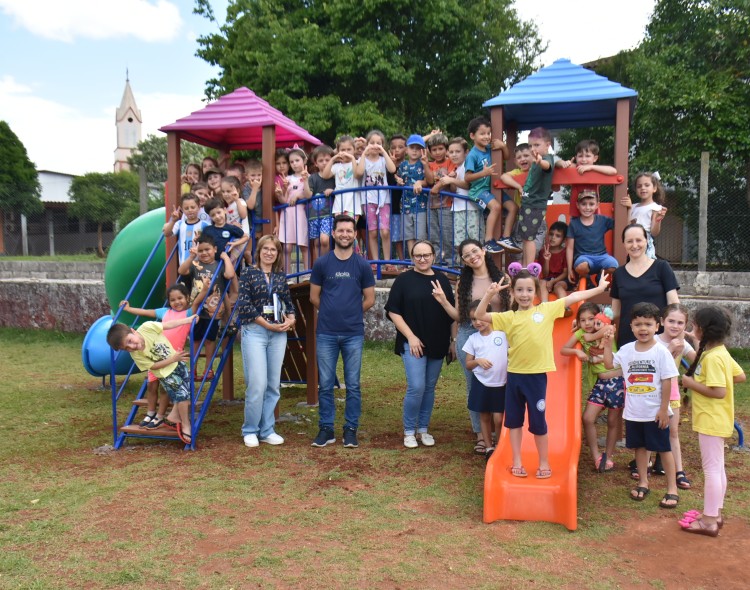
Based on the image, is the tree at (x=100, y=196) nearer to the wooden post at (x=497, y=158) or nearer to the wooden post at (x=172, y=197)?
the wooden post at (x=172, y=197)

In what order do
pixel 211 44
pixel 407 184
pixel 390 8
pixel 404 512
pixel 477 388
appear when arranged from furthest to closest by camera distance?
pixel 211 44 < pixel 390 8 < pixel 407 184 < pixel 477 388 < pixel 404 512

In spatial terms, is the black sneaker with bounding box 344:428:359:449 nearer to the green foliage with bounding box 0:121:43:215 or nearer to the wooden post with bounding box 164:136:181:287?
the wooden post with bounding box 164:136:181:287

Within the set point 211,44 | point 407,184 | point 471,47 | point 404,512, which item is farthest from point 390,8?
point 404,512

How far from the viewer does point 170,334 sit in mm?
6762

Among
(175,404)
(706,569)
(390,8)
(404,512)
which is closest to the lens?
(706,569)

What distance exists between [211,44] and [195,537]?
66.9ft

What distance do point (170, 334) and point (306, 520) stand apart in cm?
262

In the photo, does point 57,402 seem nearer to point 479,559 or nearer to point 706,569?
point 479,559

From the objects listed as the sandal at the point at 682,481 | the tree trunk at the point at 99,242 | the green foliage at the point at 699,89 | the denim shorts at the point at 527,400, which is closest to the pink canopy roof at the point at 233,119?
the denim shorts at the point at 527,400

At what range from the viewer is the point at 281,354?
678 cm

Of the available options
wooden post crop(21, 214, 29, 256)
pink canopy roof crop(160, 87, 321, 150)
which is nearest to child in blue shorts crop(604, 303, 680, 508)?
pink canopy roof crop(160, 87, 321, 150)

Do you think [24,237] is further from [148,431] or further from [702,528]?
[702,528]

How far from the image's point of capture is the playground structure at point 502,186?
494 centimetres

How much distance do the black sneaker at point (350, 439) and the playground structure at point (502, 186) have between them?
136cm
